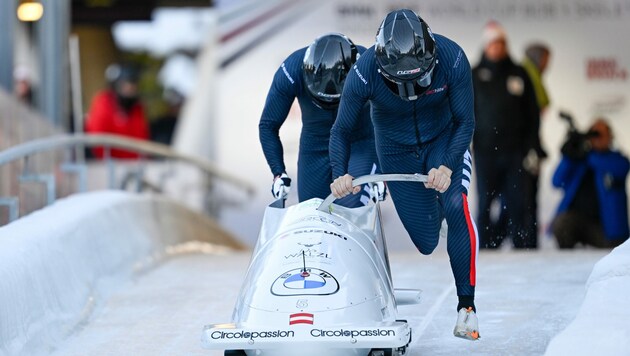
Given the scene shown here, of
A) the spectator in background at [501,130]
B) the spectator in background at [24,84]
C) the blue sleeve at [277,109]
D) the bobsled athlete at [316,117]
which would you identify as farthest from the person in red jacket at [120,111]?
the blue sleeve at [277,109]

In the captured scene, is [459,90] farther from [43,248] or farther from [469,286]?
[43,248]

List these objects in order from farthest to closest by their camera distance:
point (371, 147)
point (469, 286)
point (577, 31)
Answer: point (577, 31)
point (371, 147)
point (469, 286)

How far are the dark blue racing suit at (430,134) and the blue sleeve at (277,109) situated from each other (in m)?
0.64

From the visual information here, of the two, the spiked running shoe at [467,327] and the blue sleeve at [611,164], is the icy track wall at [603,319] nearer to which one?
the spiked running shoe at [467,327]

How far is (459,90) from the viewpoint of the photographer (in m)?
5.12

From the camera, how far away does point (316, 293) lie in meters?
4.36

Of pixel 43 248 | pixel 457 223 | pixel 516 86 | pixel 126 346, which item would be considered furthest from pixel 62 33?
pixel 457 223

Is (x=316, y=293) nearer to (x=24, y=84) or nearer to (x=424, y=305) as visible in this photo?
(x=424, y=305)

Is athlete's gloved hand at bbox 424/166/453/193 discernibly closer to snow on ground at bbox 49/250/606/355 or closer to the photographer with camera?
snow on ground at bbox 49/250/606/355

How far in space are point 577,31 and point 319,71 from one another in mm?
6410

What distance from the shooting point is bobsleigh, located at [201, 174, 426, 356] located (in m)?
4.22

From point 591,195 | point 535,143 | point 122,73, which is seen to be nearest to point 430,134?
point 591,195

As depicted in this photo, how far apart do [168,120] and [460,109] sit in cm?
815

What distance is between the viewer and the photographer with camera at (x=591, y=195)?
9859mm
